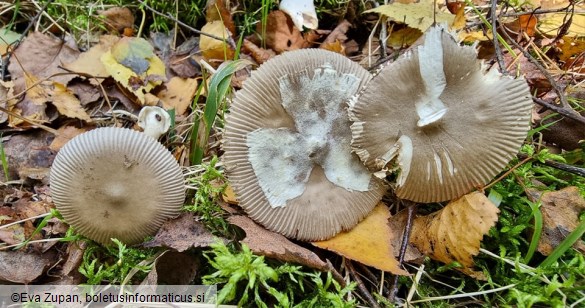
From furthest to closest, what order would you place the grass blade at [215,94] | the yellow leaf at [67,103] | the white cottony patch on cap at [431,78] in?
the yellow leaf at [67,103], the grass blade at [215,94], the white cottony patch on cap at [431,78]

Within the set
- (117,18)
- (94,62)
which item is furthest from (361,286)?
(117,18)

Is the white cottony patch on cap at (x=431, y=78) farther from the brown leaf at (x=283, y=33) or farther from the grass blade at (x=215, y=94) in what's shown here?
the brown leaf at (x=283, y=33)

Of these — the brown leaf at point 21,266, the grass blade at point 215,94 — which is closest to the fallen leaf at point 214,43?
the grass blade at point 215,94

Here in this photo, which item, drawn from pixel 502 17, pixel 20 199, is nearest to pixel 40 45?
pixel 20 199

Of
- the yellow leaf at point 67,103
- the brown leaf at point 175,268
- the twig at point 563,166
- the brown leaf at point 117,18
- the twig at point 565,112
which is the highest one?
the twig at point 565,112

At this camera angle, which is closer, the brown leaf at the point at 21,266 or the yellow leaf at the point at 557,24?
the brown leaf at the point at 21,266

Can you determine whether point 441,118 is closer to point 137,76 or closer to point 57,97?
point 137,76

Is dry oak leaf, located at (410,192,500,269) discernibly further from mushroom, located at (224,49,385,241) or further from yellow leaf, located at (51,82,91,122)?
yellow leaf, located at (51,82,91,122)
